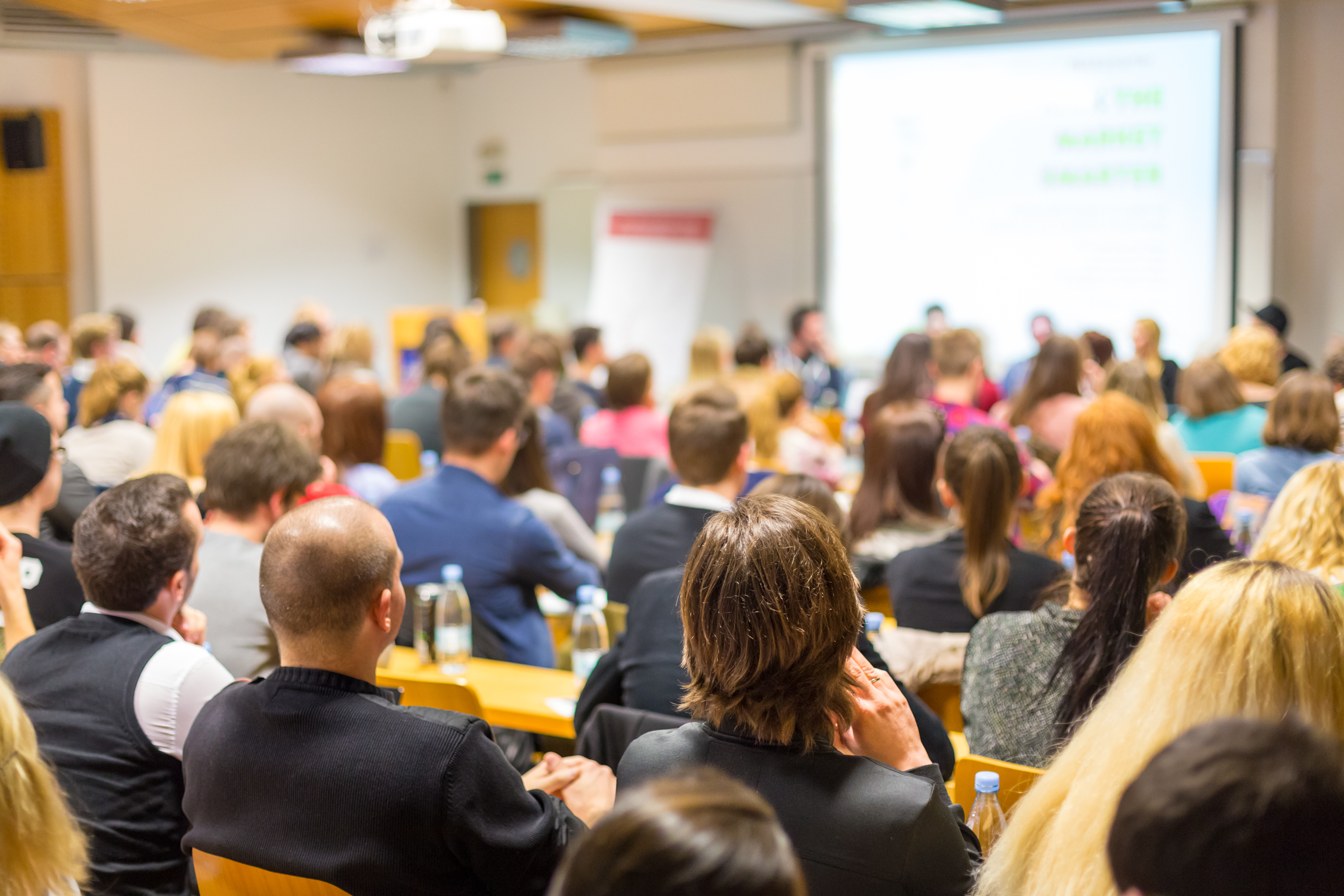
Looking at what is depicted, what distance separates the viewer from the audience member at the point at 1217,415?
5.46m

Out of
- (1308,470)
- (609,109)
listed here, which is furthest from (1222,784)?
(609,109)

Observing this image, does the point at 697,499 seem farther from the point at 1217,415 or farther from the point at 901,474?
the point at 1217,415

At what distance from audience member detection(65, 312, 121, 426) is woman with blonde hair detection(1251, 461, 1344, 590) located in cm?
649

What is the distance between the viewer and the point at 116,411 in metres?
5.47

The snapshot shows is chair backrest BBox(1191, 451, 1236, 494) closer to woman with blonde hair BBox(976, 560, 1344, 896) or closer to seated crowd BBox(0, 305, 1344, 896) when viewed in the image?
seated crowd BBox(0, 305, 1344, 896)

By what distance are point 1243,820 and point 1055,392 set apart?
519 centimetres

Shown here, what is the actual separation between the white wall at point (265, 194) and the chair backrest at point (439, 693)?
32.6 ft

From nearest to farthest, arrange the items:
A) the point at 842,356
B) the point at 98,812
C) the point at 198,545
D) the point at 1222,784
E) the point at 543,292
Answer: the point at 1222,784, the point at 98,812, the point at 198,545, the point at 842,356, the point at 543,292

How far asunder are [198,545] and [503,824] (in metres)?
1.04

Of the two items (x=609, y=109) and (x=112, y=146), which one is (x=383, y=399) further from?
(x=112, y=146)

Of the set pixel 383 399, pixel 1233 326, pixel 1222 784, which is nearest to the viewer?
pixel 1222 784

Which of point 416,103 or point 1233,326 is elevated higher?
point 416,103

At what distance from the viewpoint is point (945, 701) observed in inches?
121

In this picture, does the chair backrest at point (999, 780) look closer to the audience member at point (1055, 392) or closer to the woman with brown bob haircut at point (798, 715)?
the woman with brown bob haircut at point (798, 715)
